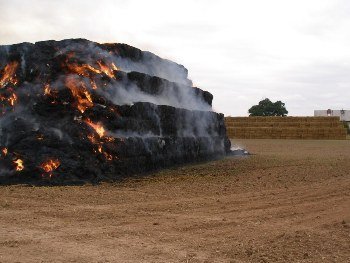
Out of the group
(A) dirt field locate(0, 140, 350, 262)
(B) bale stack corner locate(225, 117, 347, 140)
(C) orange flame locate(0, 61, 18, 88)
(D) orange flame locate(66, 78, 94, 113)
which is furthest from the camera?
(B) bale stack corner locate(225, 117, 347, 140)

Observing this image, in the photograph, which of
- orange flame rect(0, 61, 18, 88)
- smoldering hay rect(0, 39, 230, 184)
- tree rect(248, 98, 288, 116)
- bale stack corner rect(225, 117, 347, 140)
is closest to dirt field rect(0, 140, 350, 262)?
smoldering hay rect(0, 39, 230, 184)

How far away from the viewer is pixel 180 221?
254 inches

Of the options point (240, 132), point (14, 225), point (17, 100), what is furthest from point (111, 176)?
point (240, 132)

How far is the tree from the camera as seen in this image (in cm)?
7656

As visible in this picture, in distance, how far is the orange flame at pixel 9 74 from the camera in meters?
11.6

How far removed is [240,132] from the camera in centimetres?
4319

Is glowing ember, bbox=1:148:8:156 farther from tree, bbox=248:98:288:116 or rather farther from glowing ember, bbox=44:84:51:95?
tree, bbox=248:98:288:116

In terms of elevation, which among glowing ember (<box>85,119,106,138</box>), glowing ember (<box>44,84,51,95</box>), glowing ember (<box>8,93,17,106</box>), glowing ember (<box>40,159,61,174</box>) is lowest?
glowing ember (<box>40,159,61,174</box>)

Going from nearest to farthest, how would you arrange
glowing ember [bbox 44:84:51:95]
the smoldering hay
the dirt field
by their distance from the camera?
1. the dirt field
2. the smoldering hay
3. glowing ember [bbox 44:84:51:95]

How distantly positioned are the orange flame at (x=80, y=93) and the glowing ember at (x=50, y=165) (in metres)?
1.63

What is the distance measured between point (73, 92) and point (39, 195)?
3788 millimetres

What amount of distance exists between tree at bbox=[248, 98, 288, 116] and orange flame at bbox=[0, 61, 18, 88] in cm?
6738

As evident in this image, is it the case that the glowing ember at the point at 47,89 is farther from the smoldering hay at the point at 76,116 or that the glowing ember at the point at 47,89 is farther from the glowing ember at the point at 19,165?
the glowing ember at the point at 19,165

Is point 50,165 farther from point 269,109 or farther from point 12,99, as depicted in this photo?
point 269,109
